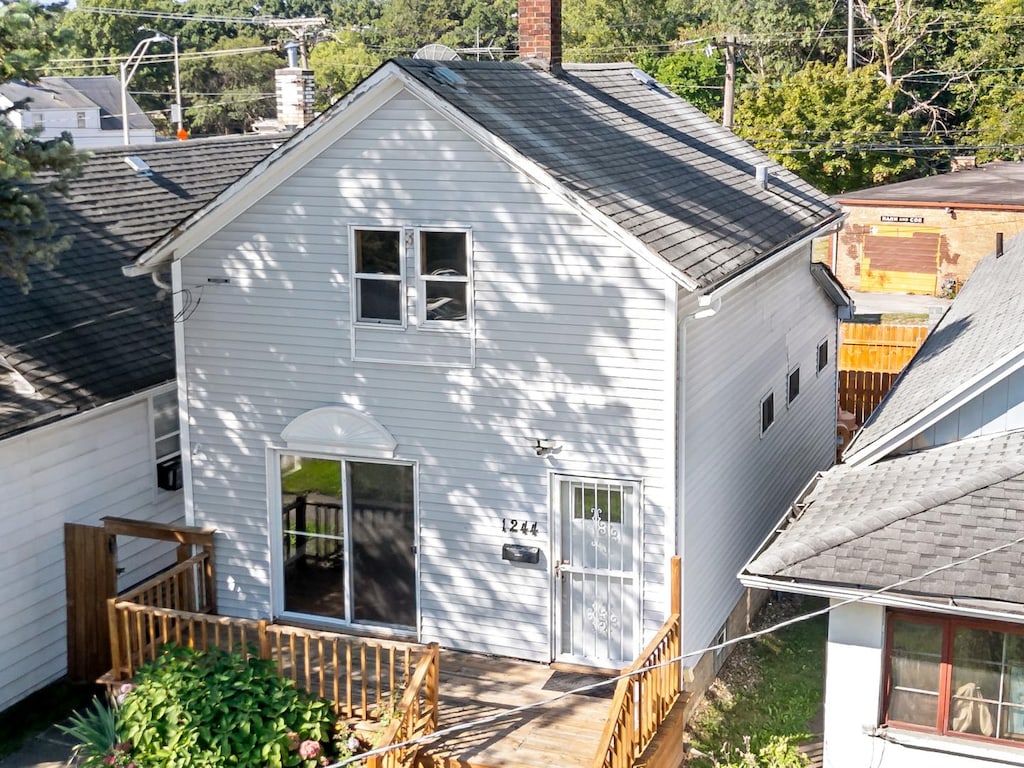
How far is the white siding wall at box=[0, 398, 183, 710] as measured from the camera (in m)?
12.8

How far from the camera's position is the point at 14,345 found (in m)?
13.8

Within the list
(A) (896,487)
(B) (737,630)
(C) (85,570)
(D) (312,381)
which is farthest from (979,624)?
(C) (85,570)

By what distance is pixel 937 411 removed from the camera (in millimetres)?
11750

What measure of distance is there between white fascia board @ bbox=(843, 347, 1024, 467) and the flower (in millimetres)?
6066

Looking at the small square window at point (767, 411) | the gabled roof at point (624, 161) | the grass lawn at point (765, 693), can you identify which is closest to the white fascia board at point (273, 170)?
the gabled roof at point (624, 161)

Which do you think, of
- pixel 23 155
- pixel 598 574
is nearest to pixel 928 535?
pixel 598 574

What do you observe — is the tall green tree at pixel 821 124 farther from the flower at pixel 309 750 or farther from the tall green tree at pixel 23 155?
the flower at pixel 309 750

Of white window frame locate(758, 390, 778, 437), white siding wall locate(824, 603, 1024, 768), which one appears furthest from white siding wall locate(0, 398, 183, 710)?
white siding wall locate(824, 603, 1024, 768)

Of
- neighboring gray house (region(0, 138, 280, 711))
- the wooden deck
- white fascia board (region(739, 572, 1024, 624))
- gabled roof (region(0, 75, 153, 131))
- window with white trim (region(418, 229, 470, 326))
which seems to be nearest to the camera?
white fascia board (region(739, 572, 1024, 624))

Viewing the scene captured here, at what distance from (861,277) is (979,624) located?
31655mm

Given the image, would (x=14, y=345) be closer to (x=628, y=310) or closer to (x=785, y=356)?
(x=628, y=310)

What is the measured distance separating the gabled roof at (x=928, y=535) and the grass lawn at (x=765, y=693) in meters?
2.62

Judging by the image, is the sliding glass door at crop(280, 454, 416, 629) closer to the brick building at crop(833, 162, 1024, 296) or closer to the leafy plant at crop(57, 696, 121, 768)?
the leafy plant at crop(57, 696, 121, 768)

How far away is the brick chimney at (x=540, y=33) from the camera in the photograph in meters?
16.4
